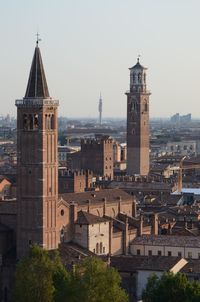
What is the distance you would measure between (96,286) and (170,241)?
13896 mm

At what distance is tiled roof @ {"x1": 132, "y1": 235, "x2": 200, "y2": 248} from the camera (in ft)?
179

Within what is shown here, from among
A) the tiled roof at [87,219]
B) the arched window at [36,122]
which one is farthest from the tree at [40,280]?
the tiled roof at [87,219]

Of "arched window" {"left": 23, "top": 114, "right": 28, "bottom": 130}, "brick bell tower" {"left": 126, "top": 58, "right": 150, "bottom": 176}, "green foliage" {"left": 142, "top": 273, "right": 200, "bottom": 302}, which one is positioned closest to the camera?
"green foliage" {"left": 142, "top": 273, "right": 200, "bottom": 302}

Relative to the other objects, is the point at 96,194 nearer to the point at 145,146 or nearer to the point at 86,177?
the point at 86,177

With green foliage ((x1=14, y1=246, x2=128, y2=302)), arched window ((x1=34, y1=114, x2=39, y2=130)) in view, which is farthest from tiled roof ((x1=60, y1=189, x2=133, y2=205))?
green foliage ((x1=14, y1=246, x2=128, y2=302))

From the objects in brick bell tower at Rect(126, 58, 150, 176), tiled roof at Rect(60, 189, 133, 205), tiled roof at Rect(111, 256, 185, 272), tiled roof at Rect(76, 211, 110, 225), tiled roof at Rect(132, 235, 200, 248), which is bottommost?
tiled roof at Rect(111, 256, 185, 272)

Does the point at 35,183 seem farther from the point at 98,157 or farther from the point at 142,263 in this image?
the point at 98,157

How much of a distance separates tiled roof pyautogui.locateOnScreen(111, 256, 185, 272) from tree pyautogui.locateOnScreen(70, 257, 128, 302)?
6150mm

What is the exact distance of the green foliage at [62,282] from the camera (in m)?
41.8

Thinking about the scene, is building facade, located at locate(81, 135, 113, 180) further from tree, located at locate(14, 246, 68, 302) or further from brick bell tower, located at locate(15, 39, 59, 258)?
tree, located at locate(14, 246, 68, 302)

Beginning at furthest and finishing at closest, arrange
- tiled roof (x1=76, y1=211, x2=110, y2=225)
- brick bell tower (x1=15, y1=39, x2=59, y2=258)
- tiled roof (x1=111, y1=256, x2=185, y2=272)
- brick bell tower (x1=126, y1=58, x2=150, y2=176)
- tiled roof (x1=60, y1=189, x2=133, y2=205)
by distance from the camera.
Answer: brick bell tower (x1=126, y1=58, x2=150, y2=176) → tiled roof (x1=60, y1=189, x2=133, y2=205) → tiled roof (x1=76, y1=211, x2=110, y2=225) → brick bell tower (x1=15, y1=39, x2=59, y2=258) → tiled roof (x1=111, y1=256, x2=185, y2=272)

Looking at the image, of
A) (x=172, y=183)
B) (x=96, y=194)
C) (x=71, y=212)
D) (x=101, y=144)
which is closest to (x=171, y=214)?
(x=96, y=194)

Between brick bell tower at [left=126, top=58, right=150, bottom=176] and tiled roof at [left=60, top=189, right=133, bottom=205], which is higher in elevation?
brick bell tower at [left=126, top=58, right=150, bottom=176]

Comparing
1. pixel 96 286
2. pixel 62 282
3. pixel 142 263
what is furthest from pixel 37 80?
pixel 96 286
